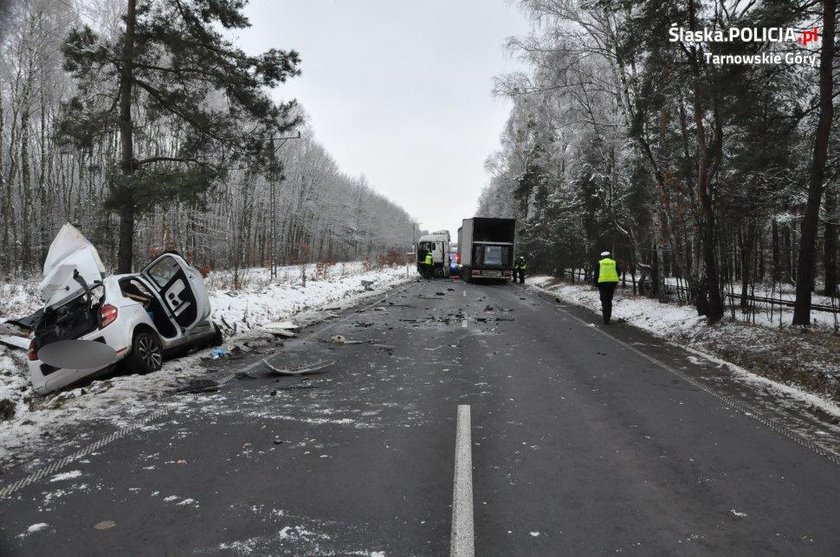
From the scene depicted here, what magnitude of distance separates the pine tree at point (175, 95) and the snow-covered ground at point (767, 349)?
36.6 ft

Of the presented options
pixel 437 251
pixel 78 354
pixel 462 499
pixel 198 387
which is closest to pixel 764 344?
pixel 462 499

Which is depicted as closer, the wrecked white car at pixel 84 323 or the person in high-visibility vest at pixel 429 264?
the wrecked white car at pixel 84 323

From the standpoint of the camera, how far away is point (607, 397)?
19.5 feet

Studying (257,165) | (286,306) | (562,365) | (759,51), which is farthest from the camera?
(286,306)

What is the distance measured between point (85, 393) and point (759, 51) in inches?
551

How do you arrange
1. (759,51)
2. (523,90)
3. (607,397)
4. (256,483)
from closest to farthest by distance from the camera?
1. (256,483)
2. (607,397)
3. (759,51)
4. (523,90)

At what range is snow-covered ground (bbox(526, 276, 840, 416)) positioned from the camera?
675cm

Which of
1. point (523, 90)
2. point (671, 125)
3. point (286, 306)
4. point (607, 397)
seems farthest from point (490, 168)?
point (607, 397)

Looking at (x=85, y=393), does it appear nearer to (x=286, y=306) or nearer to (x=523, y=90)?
(x=286, y=306)

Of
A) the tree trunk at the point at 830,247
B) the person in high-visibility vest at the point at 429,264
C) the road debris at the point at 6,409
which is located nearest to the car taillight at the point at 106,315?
the road debris at the point at 6,409

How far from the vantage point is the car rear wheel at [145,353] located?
6.84 m

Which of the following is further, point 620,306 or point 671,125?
point 620,306

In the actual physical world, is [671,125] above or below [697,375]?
above

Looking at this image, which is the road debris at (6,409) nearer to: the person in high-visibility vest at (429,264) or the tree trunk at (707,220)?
the tree trunk at (707,220)
